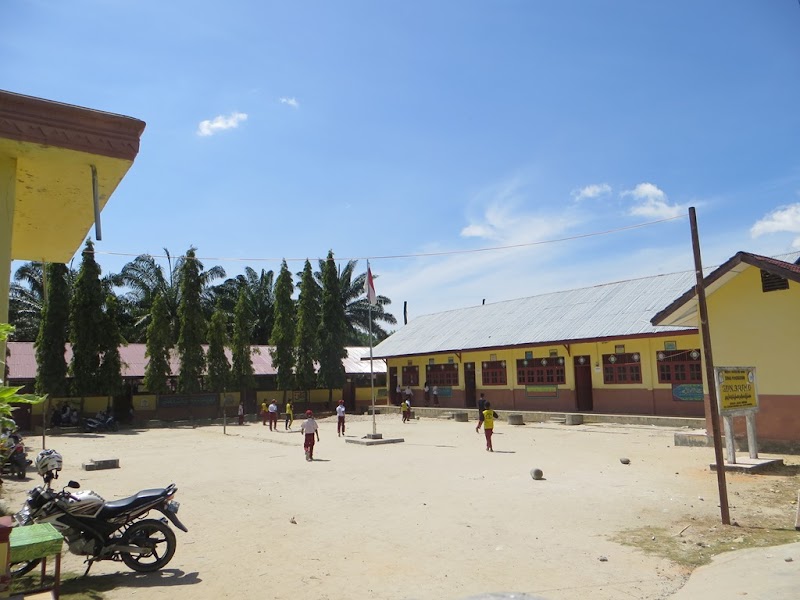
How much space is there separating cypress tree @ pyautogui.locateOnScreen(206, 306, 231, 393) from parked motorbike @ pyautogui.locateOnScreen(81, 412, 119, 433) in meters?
6.39

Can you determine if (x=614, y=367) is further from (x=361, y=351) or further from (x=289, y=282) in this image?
(x=361, y=351)

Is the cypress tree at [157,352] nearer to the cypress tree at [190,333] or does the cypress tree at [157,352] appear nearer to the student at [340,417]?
the cypress tree at [190,333]

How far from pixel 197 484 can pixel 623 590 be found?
965 centimetres

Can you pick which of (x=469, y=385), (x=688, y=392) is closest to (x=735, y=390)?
(x=688, y=392)

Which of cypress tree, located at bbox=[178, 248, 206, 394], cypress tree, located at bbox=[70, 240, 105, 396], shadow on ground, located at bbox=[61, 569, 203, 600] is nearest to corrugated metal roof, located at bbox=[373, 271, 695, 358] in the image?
cypress tree, located at bbox=[178, 248, 206, 394]

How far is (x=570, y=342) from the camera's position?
2639 centimetres

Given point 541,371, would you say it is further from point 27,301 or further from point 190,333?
point 27,301

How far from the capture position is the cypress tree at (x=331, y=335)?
3756cm

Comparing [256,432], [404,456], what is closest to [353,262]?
[256,432]

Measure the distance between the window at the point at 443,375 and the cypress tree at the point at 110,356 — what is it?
17.3m

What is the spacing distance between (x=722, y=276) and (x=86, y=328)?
28339 mm

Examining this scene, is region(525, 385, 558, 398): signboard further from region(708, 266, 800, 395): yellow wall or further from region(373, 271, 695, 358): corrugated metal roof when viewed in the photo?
region(708, 266, 800, 395): yellow wall

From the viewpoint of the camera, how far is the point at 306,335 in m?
37.4

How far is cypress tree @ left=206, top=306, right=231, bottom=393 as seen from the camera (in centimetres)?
3466
